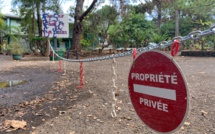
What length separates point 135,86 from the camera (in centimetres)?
133

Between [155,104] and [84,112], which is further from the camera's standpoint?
[84,112]

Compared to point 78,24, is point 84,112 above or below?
below

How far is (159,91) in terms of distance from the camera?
44.9 inches

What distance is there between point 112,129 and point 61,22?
28.4 ft

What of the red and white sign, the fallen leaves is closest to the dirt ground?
the fallen leaves

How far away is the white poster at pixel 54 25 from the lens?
1005cm

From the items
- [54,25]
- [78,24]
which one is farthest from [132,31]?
[54,25]

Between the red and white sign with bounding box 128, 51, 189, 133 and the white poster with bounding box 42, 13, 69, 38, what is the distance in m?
9.22

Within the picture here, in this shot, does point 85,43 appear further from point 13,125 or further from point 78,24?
point 13,125

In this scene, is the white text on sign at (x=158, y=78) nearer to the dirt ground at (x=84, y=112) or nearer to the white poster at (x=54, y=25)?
the dirt ground at (x=84, y=112)

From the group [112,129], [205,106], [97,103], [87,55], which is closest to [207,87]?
[205,106]

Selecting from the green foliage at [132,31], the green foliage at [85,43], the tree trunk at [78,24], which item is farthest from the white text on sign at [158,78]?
the green foliage at [85,43]

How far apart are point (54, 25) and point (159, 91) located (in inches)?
385

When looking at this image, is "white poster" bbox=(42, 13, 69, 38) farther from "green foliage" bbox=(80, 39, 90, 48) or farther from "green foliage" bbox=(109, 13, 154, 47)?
"green foliage" bbox=(80, 39, 90, 48)
